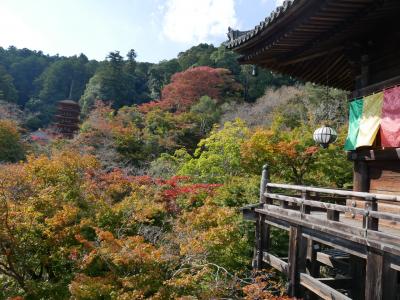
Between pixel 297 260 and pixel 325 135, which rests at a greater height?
pixel 325 135

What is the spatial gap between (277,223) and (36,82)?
49.3 metres

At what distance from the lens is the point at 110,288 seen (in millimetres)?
7402

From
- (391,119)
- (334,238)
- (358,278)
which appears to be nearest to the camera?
(334,238)

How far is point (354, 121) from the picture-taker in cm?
680

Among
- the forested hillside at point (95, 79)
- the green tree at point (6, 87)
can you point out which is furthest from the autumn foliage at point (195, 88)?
the green tree at point (6, 87)

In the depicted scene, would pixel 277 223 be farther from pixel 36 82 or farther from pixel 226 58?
pixel 36 82

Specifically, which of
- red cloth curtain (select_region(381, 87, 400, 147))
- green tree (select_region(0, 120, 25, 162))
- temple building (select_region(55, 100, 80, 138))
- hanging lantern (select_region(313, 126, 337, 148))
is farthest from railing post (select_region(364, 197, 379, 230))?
temple building (select_region(55, 100, 80, 138))

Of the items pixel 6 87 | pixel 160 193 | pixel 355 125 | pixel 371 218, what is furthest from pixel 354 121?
pixel 6 87

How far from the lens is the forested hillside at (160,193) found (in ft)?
25.9

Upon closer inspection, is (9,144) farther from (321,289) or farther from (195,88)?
(321,289)

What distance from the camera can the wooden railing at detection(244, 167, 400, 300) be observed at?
14.4 ft

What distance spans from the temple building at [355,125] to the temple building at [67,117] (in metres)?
32.8

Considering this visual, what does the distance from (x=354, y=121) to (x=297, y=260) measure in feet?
8.88

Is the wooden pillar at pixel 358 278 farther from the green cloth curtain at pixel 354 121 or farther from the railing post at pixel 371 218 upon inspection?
the railing post at pixel 371 218
